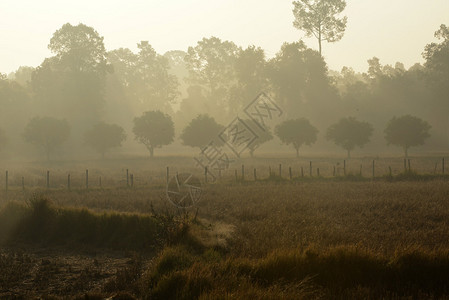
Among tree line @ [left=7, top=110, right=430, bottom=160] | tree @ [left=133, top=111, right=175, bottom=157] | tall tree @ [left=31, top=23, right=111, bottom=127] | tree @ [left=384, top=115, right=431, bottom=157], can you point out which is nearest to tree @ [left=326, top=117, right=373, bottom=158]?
tree line @ [left=7, top=110, right=430, bottom=160]

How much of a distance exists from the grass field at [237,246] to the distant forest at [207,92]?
158ft

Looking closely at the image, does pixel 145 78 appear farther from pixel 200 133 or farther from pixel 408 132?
pixel 408 132

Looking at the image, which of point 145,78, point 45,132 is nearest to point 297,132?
point 45,132

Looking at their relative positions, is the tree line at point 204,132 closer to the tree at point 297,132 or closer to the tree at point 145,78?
the tree at point 297,132

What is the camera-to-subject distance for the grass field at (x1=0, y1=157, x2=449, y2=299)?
358 inches

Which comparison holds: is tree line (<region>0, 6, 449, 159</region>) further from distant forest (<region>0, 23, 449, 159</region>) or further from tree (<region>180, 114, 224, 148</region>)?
tree (<region>180, 114, 224, 148</region>)

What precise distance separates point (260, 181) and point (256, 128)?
113ft

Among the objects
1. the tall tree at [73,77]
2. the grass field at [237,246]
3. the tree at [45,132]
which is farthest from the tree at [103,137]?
the grass field at [237,246]

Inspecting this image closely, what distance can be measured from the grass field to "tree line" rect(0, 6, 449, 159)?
42.6 metres

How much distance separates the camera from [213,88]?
9675 cm

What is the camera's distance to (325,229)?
14.6 metres

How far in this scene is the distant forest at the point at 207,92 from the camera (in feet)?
255

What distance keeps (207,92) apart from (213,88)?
4.53m

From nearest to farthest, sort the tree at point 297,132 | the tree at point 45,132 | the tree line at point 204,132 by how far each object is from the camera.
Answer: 1. the tree line at point 204,132
2. the tree at point 45,132
3. the tree at point 297,132
